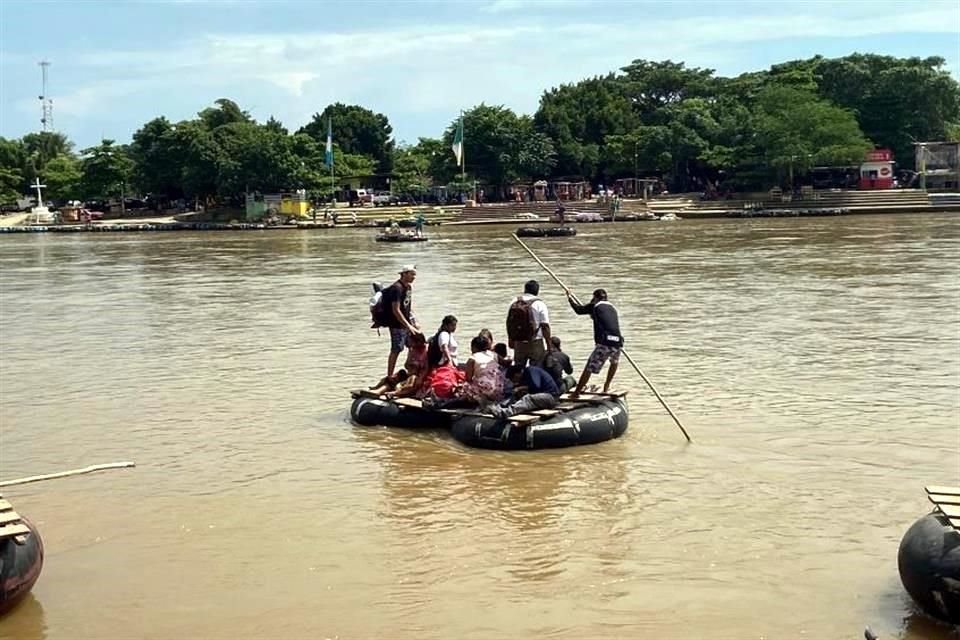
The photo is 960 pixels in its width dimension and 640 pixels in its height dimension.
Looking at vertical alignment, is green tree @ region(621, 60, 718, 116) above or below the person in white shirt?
above

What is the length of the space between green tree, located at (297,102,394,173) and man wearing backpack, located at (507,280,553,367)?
9276 centimetres

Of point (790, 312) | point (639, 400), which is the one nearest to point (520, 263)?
point (790, 312)

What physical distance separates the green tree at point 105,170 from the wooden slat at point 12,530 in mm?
92026

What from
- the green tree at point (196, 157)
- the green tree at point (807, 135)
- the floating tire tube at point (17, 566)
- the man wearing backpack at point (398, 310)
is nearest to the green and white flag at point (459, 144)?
the green tree at point (196, 157)

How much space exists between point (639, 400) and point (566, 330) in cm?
721

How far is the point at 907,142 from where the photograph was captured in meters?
77.7

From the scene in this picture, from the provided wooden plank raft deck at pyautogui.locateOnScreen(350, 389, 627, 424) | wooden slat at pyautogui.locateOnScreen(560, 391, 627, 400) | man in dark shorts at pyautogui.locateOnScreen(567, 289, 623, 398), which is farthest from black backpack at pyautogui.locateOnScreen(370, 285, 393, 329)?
wooden slat at pyautogui.locateOnScreen(560, 391, 627, 400)

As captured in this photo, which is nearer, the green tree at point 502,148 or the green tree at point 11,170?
the green tree at point 502,148

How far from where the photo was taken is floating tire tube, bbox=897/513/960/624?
22.9ft

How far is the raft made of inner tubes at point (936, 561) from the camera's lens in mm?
6992

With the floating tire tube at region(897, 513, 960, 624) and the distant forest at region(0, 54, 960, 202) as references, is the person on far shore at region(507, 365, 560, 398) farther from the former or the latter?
the distant forest at region(0, 54, 960, 202)

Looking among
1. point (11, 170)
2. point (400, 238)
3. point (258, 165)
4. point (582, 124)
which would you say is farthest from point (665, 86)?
point (11, 170)

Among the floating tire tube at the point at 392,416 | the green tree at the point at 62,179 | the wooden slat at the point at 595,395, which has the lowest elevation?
the floating tire tube at the point at 392,416

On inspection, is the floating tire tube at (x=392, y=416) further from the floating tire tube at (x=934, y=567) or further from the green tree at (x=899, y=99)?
the green tree at (x=899, y=99)
